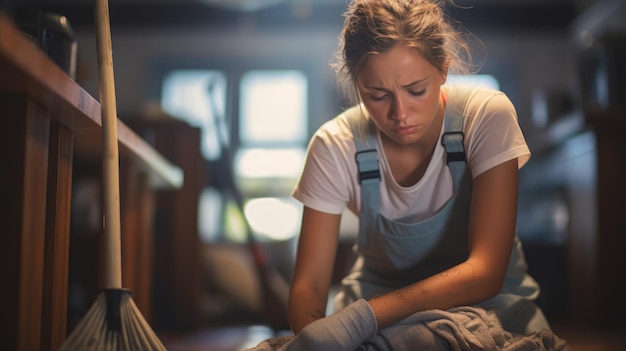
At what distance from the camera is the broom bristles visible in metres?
0.92

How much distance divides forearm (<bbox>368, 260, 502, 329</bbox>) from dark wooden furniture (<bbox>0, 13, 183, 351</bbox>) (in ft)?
1.73

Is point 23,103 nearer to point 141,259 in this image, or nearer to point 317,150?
point 317,150

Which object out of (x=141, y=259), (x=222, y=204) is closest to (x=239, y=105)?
(x=222, y=204)

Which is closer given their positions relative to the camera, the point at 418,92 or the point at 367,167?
the point at 418,92

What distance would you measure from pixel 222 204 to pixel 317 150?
13.1ft

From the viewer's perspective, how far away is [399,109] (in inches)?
46.8

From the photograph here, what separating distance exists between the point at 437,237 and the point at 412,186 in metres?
0.12

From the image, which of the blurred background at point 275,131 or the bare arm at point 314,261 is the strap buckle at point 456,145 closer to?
the bare arm at point 314,261

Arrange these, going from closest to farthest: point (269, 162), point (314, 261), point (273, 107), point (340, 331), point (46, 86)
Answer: point (46, 86) < point (340, 331) < point (314, 261) < point (269, 162) < point (273, 107)

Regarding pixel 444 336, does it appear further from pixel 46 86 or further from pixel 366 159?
pixel 46 86

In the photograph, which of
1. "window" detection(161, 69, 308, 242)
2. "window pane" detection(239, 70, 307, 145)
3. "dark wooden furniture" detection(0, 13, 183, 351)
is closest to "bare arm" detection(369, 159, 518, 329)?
"dark wooden furniture" detection(0, 13, 183, 351)

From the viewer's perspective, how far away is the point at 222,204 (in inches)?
207

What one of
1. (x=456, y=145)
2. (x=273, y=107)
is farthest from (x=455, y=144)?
(x=273, y=107)

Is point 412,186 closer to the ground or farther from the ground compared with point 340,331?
farther from the ground
